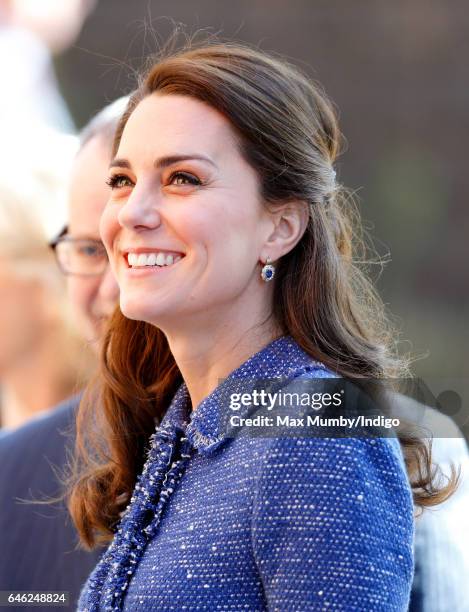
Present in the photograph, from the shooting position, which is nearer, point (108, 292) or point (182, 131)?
point (182, 131)

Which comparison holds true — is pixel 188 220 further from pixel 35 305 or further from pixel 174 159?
pixel 35 305

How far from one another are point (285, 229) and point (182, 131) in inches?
8.6

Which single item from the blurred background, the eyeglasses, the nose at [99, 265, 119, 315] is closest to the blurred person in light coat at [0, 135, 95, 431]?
the eyeglasses

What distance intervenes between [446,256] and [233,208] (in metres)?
4.87

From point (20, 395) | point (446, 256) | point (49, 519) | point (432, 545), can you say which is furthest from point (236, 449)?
point (446, 256)

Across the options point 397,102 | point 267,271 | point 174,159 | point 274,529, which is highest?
point 397,102

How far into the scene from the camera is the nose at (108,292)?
92.9 inches

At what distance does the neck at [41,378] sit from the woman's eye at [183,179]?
65.1 inches

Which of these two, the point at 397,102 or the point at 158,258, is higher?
the point at 397,102

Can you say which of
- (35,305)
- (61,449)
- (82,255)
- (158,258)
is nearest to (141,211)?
(158,258)

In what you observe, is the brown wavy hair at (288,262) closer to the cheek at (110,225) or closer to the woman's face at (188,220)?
the woman's face at (188,220)

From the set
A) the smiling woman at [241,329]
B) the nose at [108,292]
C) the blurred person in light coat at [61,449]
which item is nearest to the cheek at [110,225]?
the smiling woman at [241,329]

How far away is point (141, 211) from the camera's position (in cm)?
152

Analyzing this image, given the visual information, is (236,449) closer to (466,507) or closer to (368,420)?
(368,420)
